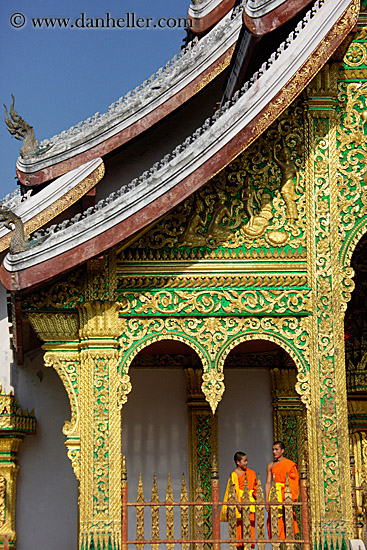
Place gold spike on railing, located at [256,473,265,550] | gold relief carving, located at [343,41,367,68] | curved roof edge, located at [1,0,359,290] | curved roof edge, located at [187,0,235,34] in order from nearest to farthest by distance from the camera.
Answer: gold spike on railing, located at [256,473,265,550] → curved roof edge, located at [1,0,359,290] → gold relief carving, located at [343,41,367,68] → curved roof edge, located at [187,0,235,34]

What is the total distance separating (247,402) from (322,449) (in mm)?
2972

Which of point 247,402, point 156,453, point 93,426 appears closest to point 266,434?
point 247,402

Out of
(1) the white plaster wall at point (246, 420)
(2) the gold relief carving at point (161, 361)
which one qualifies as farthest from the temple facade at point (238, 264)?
(1) the white plaster wall at point (246, 420)

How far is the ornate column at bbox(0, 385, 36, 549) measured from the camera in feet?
40.5

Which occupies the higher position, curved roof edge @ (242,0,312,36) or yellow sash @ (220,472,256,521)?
curved roof edge @ (242,0,312,36)

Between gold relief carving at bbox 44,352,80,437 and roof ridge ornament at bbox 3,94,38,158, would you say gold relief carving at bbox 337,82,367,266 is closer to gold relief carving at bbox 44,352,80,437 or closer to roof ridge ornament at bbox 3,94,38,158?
gold relief carving at bbox 44,352,80,437

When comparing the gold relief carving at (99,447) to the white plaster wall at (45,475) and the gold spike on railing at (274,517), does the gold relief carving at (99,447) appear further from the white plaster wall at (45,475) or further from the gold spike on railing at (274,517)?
the white plaster wall at (45,475)

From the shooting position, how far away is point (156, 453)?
12.6 meters

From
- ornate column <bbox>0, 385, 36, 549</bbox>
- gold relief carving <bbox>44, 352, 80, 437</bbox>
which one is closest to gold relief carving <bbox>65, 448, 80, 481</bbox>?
gold relief carving <bbox>44, 352, 80, 437</bbox>

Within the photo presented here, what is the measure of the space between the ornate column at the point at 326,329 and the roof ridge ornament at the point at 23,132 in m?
4.41

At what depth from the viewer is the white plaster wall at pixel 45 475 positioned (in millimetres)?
12508

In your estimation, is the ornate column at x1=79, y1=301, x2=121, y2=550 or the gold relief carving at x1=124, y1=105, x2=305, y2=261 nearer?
the ornate column at x1=79, y1=301, x2=121, y2=550

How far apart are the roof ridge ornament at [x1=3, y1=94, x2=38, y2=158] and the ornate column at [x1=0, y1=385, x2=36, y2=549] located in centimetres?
321

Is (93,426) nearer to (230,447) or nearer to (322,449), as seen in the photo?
(322,449)
